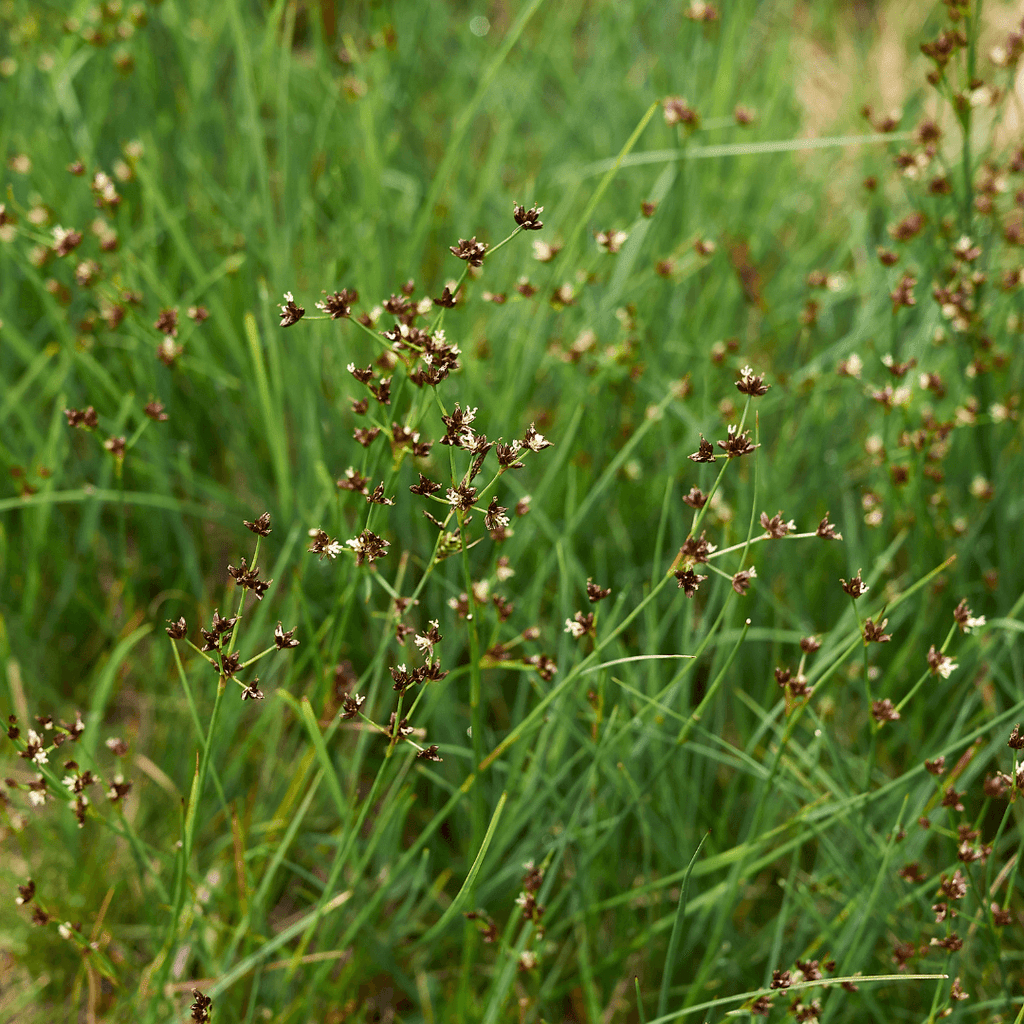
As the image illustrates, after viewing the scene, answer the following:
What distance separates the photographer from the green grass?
2082 millimetres

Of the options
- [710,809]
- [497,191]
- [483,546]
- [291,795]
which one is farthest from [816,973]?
[497,191]

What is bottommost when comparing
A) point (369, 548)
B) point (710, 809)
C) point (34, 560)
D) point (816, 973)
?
point (710, 809)

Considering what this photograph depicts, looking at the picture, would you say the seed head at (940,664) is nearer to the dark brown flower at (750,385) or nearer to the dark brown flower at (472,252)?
the dark brown flower at (750,385)

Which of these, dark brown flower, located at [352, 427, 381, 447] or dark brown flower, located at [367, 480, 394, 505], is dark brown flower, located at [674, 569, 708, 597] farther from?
dark brown flower, located at [352, 427, 381, 447]

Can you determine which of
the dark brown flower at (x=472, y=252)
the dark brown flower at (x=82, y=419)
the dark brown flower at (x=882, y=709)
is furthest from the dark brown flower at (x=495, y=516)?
the dark brown flower at (x=82, y=419)

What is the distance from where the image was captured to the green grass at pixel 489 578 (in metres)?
2.08

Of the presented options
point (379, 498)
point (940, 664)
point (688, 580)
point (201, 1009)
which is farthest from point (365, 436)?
point (940, 664)

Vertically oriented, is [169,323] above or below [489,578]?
above

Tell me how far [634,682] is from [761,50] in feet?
13.8

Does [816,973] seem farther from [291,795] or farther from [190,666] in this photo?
[190,666]

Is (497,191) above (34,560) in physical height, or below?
above

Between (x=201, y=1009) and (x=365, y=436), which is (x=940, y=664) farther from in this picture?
(x=201, y=1009)

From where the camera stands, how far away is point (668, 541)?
2873 millimetres

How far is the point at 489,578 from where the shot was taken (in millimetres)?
2125
